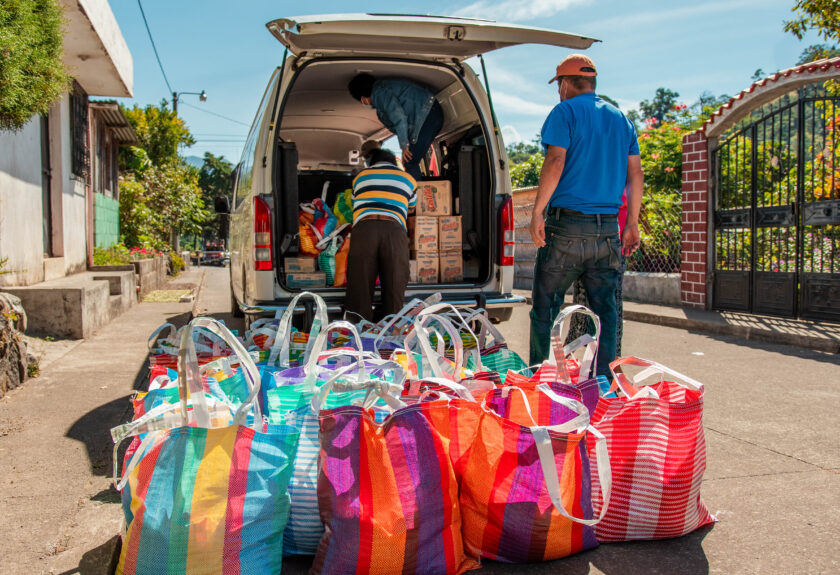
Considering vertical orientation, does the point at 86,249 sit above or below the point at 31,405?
above

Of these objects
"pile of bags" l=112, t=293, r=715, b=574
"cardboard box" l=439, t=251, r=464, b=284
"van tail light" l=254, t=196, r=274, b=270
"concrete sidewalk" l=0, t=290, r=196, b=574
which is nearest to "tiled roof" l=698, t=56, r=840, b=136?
"cardboard box" l=439, t=251, r=464, b=284

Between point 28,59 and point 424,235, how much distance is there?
9.65 feet

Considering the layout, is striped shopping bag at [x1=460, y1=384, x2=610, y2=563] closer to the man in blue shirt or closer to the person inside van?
the man in blue shirt

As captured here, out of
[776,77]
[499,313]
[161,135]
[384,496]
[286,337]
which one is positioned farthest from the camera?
[161,135]

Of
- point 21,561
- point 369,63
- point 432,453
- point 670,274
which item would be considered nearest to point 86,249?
point 369,63

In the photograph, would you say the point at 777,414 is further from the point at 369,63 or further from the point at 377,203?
the point at 369,63

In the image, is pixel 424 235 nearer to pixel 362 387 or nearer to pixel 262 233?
pixel 262 233

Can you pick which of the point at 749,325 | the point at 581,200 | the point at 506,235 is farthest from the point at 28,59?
the point at 749,325

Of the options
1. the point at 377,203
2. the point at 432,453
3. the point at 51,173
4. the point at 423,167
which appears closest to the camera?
the point at 432,453

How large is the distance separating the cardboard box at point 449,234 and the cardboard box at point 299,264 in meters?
1.01

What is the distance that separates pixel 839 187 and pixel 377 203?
586cm

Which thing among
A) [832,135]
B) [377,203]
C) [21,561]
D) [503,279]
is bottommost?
[21,561]

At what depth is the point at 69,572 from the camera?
213cm

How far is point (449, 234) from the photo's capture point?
5.27 meters
